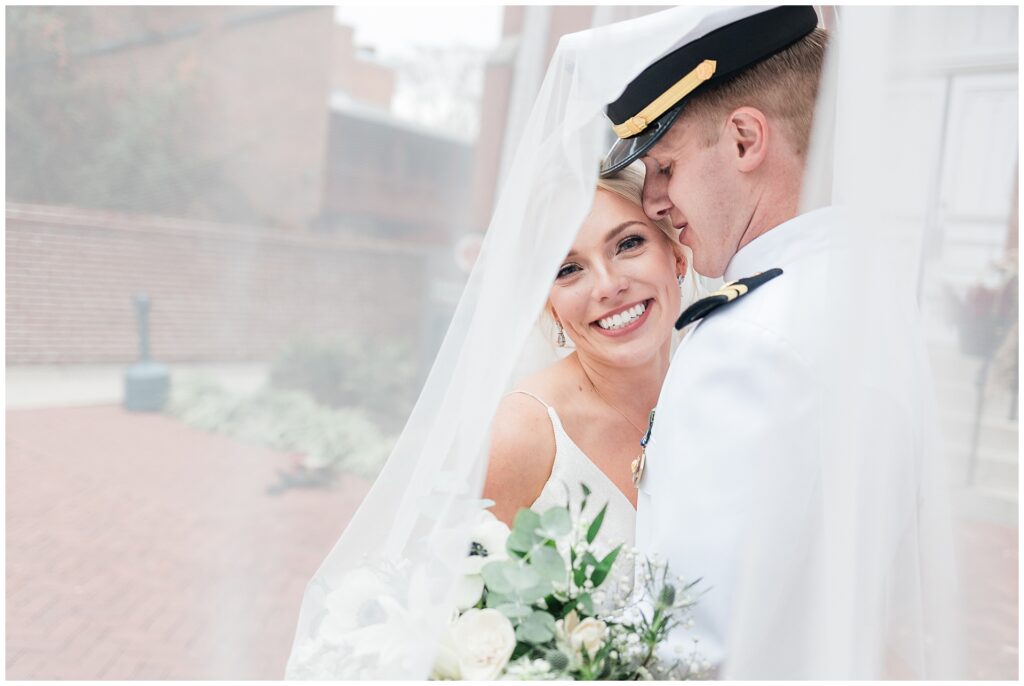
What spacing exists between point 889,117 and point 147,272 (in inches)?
547

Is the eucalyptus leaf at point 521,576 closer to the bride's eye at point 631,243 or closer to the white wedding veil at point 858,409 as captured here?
the white wedding veil at point 858,409

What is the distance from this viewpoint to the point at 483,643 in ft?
4.28

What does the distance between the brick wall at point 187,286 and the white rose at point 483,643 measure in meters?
12.4

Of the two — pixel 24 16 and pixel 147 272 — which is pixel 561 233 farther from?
pixel 24 16

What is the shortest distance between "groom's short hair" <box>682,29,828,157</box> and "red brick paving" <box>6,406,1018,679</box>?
789 millimetres

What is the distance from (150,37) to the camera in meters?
13.7

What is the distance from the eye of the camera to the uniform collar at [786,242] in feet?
4.65

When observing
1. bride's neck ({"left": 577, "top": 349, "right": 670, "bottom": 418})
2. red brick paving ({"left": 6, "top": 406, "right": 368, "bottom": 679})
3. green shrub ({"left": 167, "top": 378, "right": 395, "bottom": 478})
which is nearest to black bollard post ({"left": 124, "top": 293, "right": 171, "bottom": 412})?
green shrub ({"left": 167, "top": 378, "right": 395, "bottom": 478})

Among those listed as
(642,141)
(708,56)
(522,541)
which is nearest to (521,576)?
(522,541)

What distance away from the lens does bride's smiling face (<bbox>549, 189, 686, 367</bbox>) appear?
1.86 meters

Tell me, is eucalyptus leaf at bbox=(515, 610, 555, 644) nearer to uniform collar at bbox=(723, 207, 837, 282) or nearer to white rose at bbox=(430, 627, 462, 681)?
white rose at bbox=(430, 627, 462, 681)

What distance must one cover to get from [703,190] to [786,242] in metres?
0.19

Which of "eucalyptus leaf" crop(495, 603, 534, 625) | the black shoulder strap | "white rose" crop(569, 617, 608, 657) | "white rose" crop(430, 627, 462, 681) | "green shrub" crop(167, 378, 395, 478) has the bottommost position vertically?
"green shrub" crop(167, 378, 395, 478)

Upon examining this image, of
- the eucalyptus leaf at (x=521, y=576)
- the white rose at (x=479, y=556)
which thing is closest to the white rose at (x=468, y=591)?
the white rose at (x=479, y=556)
